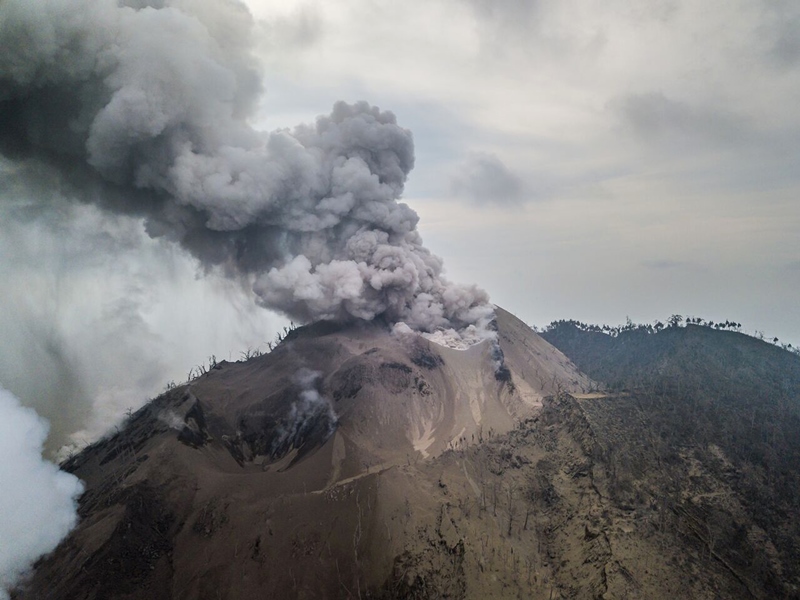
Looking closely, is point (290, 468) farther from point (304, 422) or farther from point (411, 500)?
point (411, 500)

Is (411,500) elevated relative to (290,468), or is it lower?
lower

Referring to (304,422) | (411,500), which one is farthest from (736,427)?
(304,422)

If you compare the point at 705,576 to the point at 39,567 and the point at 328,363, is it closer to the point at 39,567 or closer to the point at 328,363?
the point at 328,363

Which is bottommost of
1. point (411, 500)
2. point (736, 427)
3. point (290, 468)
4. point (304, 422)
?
point (411, 500)

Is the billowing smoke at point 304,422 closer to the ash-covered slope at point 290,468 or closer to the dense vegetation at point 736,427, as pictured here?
the ash-covered slope at point 290,468

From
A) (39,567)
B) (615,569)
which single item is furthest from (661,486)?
(39,567)

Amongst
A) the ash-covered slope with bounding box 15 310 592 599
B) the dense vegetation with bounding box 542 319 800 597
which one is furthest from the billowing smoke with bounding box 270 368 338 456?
the dense vegetation with bounding box 542 319 800 597
